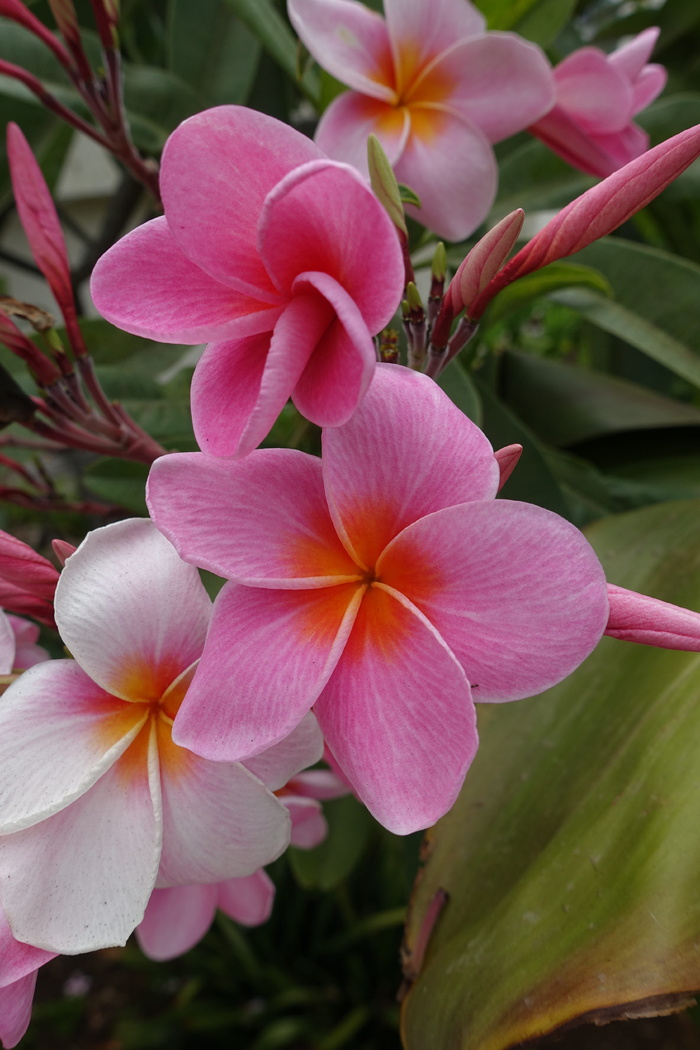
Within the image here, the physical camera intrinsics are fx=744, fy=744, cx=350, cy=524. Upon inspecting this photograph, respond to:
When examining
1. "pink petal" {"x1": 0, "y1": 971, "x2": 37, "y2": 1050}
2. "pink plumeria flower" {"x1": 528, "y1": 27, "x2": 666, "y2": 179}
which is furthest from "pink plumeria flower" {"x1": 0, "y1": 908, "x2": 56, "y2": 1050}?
"pink plumeria flower" {"x1": 528, "y1": 27, "x2": 666, "y2": 179}

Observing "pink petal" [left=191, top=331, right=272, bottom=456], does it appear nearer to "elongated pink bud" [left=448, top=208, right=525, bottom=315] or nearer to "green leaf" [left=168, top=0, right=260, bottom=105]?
"elongated pink bud" [left=448, top=208, right=525, bottom=315]

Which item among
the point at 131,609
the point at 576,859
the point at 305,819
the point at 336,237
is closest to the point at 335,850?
the point at 305,819

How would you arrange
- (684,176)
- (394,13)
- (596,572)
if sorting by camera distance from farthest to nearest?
1. (684,176)
2. (394,13)
3. (596,572)

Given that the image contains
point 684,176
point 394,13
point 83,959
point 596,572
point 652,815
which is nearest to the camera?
point 596,572

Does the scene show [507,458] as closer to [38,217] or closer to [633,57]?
[38,217]

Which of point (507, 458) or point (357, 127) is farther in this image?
point (357, 127)

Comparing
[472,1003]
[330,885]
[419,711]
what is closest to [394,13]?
[419,711]

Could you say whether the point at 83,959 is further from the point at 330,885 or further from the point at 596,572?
the point at 596,572

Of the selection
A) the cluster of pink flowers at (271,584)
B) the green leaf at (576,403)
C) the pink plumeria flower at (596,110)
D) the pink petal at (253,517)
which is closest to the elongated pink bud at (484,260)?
the cluster of pink flowers at (271,584)
